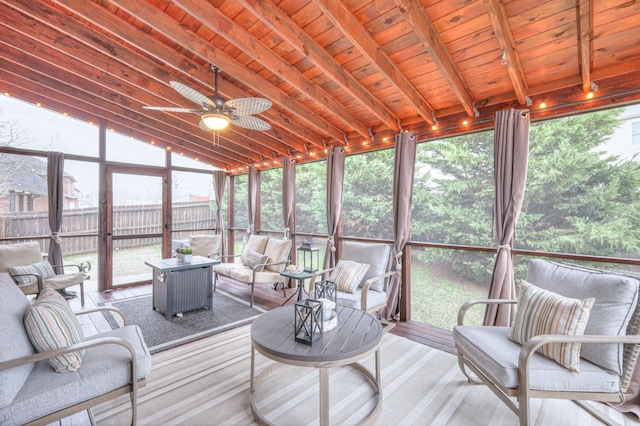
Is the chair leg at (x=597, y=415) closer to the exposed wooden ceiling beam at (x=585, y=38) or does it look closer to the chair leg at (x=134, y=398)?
the exposed wooden ceiling beam at (x=585, y=38)

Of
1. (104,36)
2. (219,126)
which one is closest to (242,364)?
(219,126)

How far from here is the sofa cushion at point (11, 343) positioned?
4.52 ft

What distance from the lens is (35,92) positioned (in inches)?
164

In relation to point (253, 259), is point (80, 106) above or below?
above

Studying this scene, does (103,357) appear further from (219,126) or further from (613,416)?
(613,416)

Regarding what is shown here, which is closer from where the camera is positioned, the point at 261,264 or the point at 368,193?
the point at 261,264

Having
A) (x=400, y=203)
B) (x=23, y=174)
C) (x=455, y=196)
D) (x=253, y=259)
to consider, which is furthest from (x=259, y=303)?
(x=23, y=174)

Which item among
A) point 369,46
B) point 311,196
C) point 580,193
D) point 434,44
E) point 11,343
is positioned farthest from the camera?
point 311,196

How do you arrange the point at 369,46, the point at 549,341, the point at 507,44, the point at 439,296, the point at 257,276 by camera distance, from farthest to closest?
the point at 257,276 < the point at 439,296 < the point at 369,46 < the point at 507,44 < the point at 549,341

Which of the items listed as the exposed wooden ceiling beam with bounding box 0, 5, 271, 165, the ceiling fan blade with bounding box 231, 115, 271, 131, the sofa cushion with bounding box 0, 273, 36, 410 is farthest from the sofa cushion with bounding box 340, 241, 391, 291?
the exposed wooden ceiling beam with bounding box 0, 5, 271, 165

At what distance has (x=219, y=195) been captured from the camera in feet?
22.3

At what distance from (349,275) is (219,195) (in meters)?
4.54

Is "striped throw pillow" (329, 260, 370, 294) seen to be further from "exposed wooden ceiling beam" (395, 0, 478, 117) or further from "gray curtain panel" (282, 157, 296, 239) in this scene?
"exposed wooden ceiling beam" (395, 0, 478, 117)

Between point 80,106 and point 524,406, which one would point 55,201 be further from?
point 524,406
